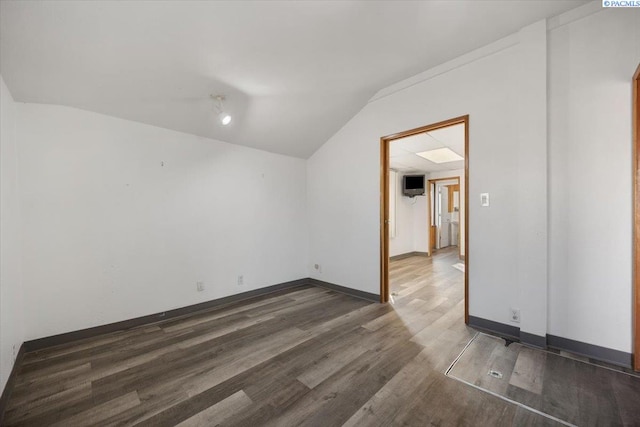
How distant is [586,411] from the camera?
5.04 feet

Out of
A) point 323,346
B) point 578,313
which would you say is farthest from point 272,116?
point 578,313

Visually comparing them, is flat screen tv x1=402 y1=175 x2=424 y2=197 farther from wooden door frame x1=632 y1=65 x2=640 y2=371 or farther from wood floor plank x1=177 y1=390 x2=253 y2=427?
wood floor plank x1=177 y1=390 x2=253 y2=427

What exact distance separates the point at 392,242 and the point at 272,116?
15.4ft

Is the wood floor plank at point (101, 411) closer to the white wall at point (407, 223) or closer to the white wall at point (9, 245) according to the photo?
the white wall at point (9, 245)

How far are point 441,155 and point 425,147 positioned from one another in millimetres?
956

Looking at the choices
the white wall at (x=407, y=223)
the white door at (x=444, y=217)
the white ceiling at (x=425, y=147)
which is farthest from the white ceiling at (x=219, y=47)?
the white door at (x=444, y=217)

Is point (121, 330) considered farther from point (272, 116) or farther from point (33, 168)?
point (272, 116)

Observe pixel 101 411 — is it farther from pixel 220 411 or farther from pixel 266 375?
pixel 266 375

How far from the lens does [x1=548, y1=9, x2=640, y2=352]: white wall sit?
6.51 ft

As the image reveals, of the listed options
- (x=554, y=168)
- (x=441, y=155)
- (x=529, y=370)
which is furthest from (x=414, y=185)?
(x=529, y=370)

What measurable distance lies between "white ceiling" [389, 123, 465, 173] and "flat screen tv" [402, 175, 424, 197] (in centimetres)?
26

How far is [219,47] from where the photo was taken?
7.14 feet

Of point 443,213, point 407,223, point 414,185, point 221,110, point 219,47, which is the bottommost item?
point 407,223

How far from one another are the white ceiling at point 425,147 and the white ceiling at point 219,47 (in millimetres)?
1097
